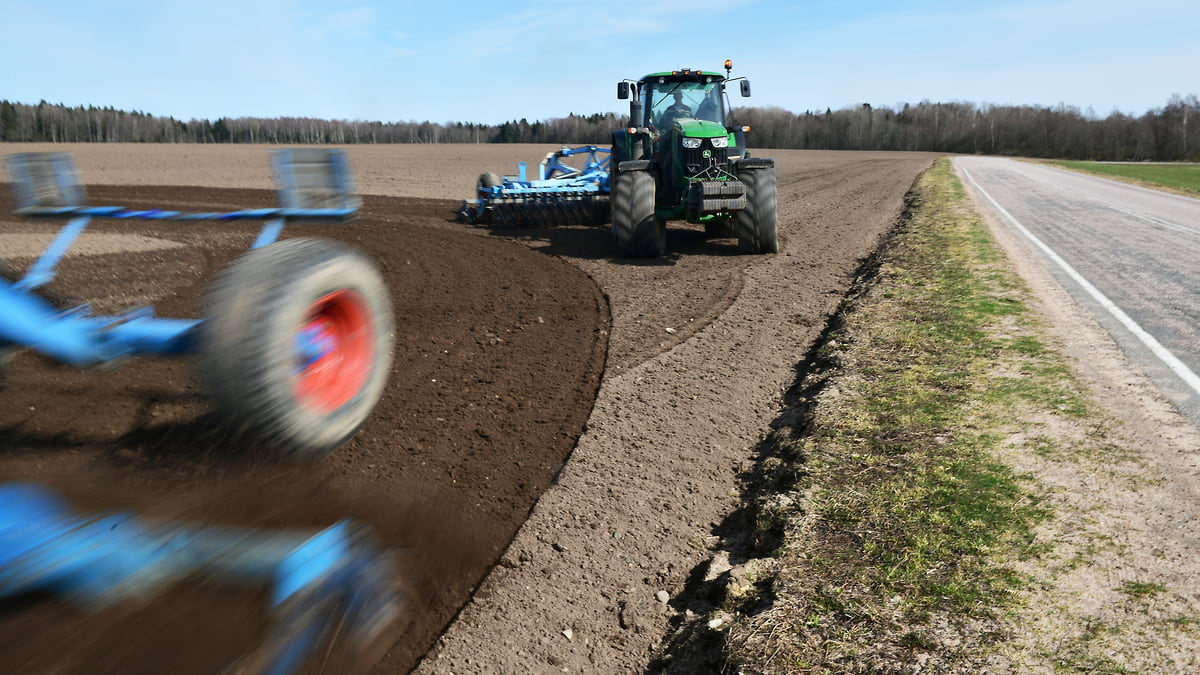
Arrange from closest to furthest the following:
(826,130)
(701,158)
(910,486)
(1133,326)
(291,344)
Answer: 1. (291,344)
2. (910,486)
3. (1133,326)
4. (701,158)
5. (826,130)

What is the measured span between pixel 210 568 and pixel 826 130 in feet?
277

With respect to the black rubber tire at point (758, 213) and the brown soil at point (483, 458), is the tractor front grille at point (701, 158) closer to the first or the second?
the black rubber tire at point (758, 213)

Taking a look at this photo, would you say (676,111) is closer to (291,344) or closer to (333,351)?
(333,351)

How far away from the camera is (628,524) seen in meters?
3.75

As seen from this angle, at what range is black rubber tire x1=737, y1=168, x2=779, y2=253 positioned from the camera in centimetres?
1044

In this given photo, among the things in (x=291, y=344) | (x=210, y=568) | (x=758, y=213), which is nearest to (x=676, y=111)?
(x=758, y=213)

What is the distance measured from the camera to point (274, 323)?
9.02ft

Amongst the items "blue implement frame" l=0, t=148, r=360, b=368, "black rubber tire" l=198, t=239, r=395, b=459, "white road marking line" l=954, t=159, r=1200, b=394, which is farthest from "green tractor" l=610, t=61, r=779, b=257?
"black rubber tire" l=198, t=239, r=395, b=459

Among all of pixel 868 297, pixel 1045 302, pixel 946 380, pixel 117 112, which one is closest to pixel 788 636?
pixel 946 380

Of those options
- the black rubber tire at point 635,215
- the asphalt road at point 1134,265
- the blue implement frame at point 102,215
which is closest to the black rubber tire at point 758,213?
Answer: the black rubber tire at point 635,215

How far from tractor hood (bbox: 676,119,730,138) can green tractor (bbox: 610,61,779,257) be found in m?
0.01

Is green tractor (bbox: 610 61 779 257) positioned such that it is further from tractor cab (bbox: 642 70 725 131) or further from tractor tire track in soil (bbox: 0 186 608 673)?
tractor tire track in soil (bbox: 0 186 608 673)

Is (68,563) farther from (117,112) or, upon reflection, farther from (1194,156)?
(117,112)

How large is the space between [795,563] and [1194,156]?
280 ft
